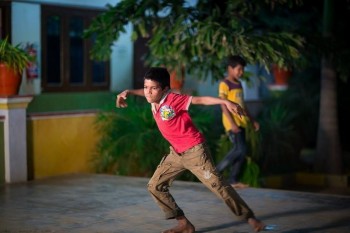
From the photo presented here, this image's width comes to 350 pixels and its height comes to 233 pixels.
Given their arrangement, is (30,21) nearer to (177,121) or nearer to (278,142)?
(278,142)

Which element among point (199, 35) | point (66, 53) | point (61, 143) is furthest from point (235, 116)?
point (66, 53)

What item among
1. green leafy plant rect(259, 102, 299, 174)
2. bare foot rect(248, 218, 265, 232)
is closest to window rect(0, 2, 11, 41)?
green leafy plant rect(259, 102, 299, 174)

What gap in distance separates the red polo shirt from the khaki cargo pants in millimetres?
82

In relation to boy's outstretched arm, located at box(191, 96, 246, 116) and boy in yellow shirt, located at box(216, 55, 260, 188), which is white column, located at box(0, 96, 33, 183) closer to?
boy in yellow shirt, located at box(216, 55, 260, 188)

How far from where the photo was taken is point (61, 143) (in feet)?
37.9

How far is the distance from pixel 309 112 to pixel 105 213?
8.25 m

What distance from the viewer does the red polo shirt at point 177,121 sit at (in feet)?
22.5

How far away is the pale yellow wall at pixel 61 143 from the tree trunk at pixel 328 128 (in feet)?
13.4

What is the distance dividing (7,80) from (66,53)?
2612mm

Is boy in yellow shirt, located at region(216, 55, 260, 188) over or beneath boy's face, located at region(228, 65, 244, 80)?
beneath

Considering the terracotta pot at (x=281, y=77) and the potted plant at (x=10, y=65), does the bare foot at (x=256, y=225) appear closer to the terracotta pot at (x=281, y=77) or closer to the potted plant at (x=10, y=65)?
the potted plant at (x=10, y=65)

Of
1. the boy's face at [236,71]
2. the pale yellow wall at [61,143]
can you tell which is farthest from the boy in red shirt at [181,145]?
the pale yellow wall at [61,143]

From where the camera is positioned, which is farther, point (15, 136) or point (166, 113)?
point (15, 136)

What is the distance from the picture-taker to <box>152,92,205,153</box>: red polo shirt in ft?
22.5
